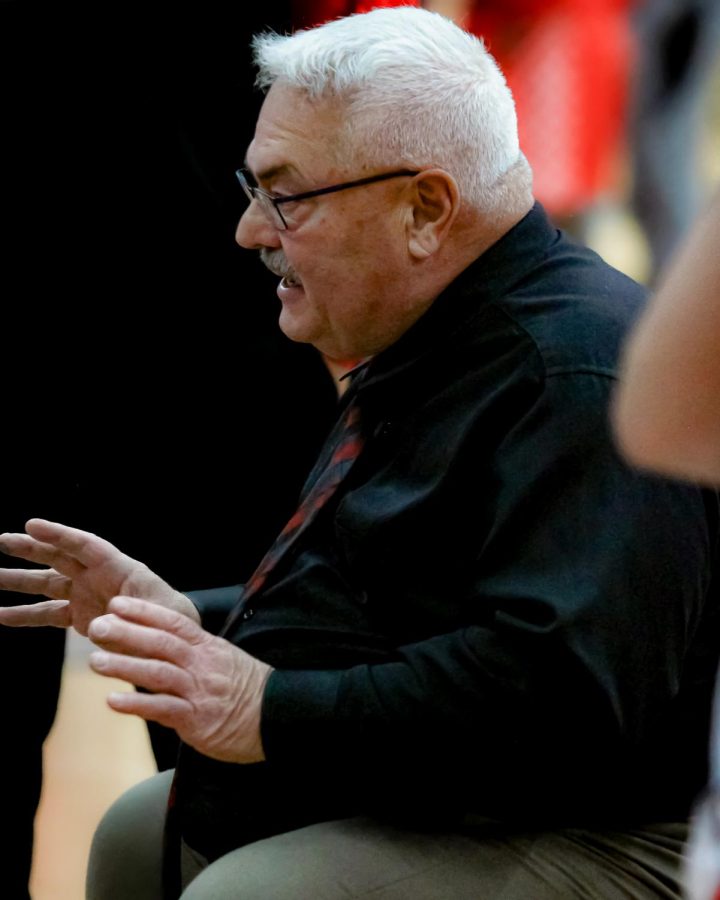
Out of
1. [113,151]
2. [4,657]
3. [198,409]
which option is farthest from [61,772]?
[113,151]

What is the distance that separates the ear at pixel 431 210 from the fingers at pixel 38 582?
68 centimetres

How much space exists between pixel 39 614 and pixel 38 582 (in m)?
0.04

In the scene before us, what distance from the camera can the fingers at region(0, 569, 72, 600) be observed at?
187 cm

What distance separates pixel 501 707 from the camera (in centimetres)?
143

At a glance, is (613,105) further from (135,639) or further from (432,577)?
(135,639)

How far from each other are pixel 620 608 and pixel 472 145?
0.61 meters

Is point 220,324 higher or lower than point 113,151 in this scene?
lower

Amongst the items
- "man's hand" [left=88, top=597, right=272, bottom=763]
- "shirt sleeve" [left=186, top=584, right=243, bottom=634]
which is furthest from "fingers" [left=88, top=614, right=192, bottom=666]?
"shirt sleeve" [left=186, top=584, right=243, bottom=634]

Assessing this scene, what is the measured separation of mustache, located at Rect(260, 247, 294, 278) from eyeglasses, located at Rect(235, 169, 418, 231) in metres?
0.05

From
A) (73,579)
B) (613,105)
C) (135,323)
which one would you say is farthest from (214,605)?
(613,105)

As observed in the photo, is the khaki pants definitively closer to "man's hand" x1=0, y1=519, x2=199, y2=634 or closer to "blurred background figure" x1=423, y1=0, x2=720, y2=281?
"man's hand" x1=0, y1=519, x2=199, y2=634

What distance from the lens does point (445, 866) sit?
59.0 inches

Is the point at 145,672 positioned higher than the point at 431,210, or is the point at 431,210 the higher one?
the point at 431,210

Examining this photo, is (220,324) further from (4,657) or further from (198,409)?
(4,657)
